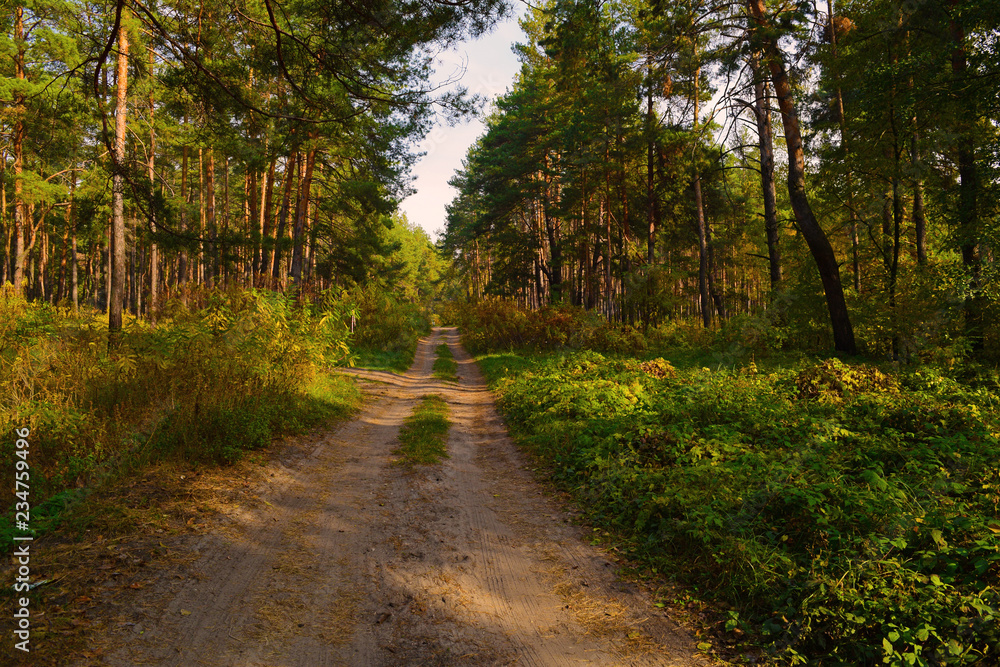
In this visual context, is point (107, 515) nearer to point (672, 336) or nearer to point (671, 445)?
point (671, 445)

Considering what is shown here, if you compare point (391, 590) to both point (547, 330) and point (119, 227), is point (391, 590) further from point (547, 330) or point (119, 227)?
point (547, 330)

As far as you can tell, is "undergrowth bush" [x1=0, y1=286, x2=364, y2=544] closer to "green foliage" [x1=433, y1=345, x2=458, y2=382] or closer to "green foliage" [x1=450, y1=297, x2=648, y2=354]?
"green foliage" [x1=433, y1=345, x2=458, y2=382]

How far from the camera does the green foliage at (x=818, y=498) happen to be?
298 centimetres

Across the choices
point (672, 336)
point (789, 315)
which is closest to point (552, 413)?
point (789, 315)

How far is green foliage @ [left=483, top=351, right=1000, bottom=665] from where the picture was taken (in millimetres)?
2982

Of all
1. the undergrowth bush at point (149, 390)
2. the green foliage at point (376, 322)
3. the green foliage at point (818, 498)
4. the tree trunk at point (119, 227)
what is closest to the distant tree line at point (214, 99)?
the tree trunk at point (119, 227)

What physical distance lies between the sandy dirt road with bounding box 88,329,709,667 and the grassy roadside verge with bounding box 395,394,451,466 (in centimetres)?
104

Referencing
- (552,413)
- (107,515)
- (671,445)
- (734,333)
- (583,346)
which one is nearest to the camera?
(107,515)

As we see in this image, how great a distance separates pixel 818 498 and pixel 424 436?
243 inches

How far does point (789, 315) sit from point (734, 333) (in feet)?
5.49

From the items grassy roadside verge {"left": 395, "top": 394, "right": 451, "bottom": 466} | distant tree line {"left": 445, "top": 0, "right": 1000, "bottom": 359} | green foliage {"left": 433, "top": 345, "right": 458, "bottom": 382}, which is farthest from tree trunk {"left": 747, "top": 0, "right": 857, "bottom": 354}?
green foliage {"left": 433, "top": 345, "right": 458, "bottom": 382}

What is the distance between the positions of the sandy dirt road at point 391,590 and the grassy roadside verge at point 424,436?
3.40 feet

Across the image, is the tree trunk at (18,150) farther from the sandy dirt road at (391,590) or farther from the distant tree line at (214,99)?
the sandy dirt road at (391,590)

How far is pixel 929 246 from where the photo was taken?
1775 cm
